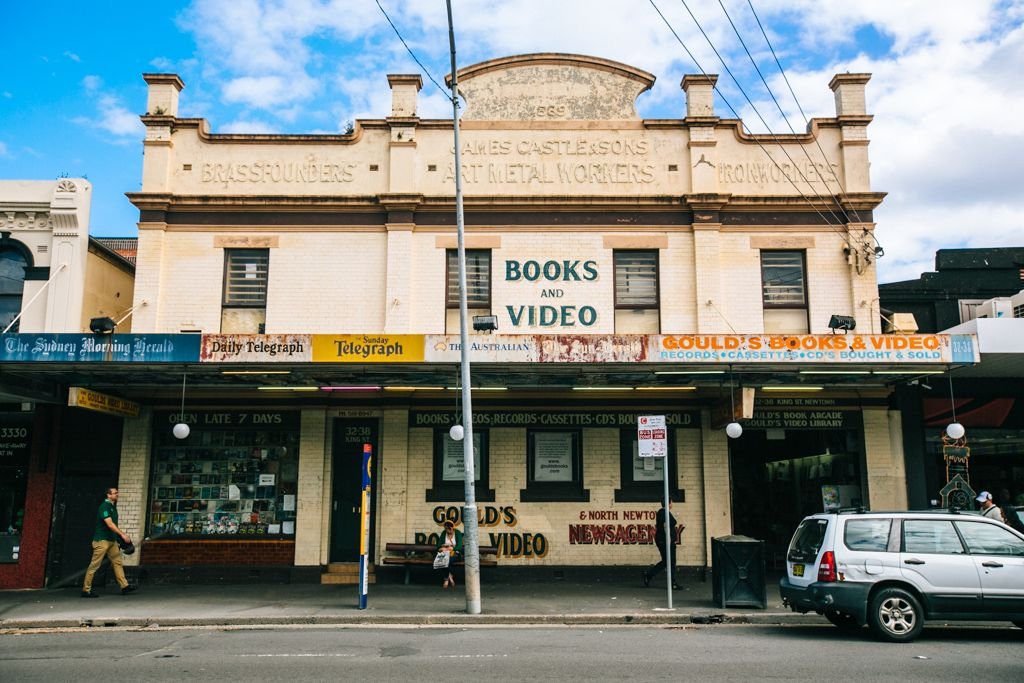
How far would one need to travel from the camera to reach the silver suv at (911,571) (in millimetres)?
10406

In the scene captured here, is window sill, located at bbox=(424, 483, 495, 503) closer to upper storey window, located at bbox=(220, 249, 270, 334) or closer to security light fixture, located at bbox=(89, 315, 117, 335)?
upper storey window, located at bbox=(220, 249, 270, 334)

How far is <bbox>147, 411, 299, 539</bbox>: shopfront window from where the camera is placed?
1684 centimetres

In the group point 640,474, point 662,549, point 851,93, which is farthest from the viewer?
point 851,93

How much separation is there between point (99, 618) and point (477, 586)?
556cm

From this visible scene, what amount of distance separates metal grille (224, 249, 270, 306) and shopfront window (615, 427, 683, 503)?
7880 mm

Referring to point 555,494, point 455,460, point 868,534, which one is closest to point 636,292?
point 555,494

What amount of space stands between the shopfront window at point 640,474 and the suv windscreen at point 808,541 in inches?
199

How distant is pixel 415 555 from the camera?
638 inches

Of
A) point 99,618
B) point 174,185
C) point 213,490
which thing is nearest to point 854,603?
point 99,618

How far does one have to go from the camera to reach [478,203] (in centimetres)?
1728

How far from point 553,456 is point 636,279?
156 inches

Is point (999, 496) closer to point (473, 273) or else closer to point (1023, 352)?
point (1023, 352)

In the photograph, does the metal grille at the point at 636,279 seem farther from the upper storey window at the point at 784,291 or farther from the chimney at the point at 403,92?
the chimney at the point at 403,92

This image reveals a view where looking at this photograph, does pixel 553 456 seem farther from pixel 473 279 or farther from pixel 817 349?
pixel 817 349
